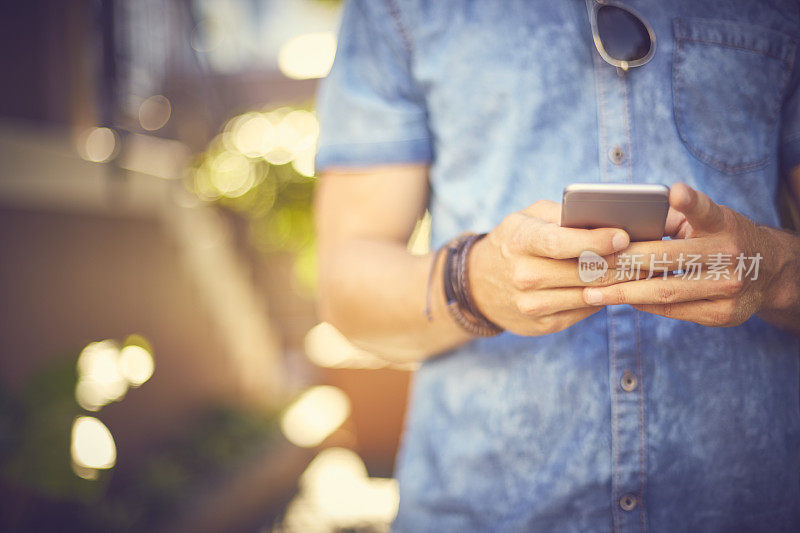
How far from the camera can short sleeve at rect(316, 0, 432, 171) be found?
95cm

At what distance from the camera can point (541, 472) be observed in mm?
870

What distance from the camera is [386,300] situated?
3.02 feet

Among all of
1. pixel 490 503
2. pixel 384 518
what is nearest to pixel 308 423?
pixel 384 518

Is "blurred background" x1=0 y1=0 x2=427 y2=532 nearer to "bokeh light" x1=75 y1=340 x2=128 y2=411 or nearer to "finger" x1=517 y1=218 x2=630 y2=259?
"bokeh light" x1=75 y1=340 x2=128 y2=411

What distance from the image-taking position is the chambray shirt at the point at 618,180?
0.82m

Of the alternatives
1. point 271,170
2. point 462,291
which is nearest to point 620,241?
point 462,291

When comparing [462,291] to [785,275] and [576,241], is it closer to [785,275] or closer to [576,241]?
[576,241]

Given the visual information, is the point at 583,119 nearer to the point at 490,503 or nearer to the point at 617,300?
the point at 617,300

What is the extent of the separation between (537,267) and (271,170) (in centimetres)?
342

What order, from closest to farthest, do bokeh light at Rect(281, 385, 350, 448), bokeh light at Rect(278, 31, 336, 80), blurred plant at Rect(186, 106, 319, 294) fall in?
blurred plant at Rect(186, 106, 319, 294) → bokeh light at Rect(281, 385, 350, 448) → bokeh light at Rect(278, 31, 336, 80)

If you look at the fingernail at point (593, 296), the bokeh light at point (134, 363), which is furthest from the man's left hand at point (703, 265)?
the bokeh light at point (134, 363)

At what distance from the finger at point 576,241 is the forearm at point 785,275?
0.26 m

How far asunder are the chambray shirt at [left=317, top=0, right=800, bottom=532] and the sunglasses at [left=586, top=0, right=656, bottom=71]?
0.02m

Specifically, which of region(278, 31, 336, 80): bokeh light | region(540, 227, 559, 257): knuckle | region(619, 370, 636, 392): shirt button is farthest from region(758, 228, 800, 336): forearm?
region(278, 31, 336, 80): bokeh light
